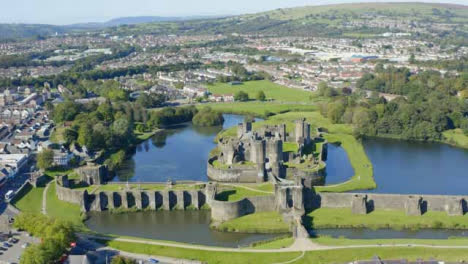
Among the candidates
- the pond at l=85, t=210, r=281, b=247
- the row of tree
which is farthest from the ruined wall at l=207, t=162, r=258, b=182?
the row of tree

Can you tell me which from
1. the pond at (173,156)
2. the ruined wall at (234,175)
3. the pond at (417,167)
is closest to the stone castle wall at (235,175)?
the ruined wall at (234,175)

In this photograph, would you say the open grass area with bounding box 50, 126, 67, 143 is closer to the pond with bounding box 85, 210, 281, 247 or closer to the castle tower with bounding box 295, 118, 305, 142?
the pond with bounding box 85, 210, 281, 247

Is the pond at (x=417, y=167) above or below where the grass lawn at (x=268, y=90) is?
below

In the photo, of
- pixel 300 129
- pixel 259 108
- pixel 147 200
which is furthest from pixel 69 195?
pixel 259 108

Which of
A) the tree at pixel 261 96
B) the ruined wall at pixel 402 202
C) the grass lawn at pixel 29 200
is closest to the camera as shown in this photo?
the ruined wall at pixel 402 202

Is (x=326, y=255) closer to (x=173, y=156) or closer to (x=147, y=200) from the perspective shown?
(x=147, y=200)

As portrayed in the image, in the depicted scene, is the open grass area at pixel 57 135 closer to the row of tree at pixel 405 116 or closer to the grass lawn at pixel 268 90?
the row of tree at pixel 405 116
